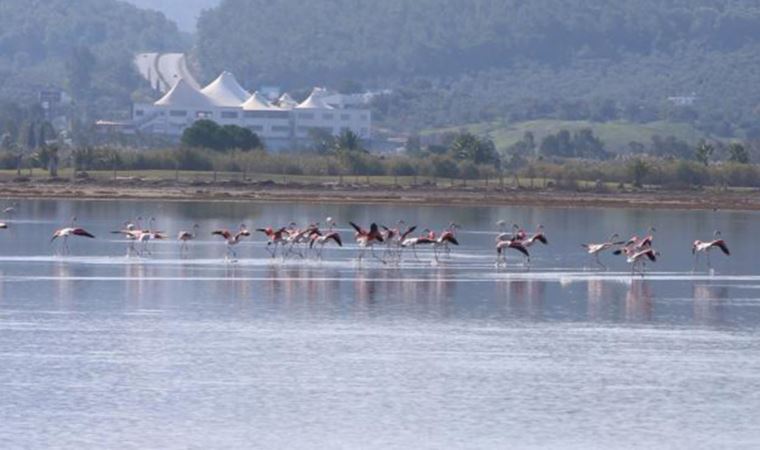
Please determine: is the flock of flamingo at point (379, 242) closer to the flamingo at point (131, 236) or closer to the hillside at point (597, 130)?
the flamingo at point (131, 236)

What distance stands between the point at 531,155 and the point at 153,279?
3928 inches

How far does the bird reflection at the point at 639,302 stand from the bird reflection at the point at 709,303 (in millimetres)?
811

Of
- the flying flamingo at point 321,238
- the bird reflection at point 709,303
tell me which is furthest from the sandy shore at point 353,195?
the bird reflection at point 709,303

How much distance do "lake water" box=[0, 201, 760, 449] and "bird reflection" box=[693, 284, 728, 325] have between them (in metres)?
0.09

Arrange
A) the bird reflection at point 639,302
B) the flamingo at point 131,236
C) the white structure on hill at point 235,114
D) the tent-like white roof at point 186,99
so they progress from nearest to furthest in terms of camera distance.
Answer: the bird reflection at point 639,302 < the flamingo at point 131,236 < the white structure on hill at point 235,114 < the tent-like white roof at point 186,99

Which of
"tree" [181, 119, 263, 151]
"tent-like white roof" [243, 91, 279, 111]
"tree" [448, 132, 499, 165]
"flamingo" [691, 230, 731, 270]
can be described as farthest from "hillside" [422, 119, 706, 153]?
"flamingo" [691, 230, 731, 270]

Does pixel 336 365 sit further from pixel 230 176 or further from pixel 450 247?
pixel 230 176

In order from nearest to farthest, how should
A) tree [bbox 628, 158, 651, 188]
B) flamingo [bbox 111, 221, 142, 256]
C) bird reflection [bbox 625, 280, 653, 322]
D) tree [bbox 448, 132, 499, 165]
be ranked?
bird reflection [bbox 625, 280, 653, 322] → flamingo [bbox 111, 221, 142, 256] → tree [bbox 628, 158, 651, 188] → tree [bbox 448, 132, 499, 165]

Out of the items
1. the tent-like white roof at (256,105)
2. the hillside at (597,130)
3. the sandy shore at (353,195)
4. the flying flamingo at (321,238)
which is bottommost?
the flying flamingo at (321,238)

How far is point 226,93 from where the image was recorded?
14688 centimetres

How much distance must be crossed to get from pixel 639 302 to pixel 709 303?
1.24 m

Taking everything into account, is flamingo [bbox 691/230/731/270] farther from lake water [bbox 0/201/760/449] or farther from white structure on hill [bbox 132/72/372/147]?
white structure on hill [bbox 132/72/372/147]

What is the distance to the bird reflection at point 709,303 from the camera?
32.9 m

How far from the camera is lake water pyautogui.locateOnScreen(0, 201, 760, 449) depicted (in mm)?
21938
